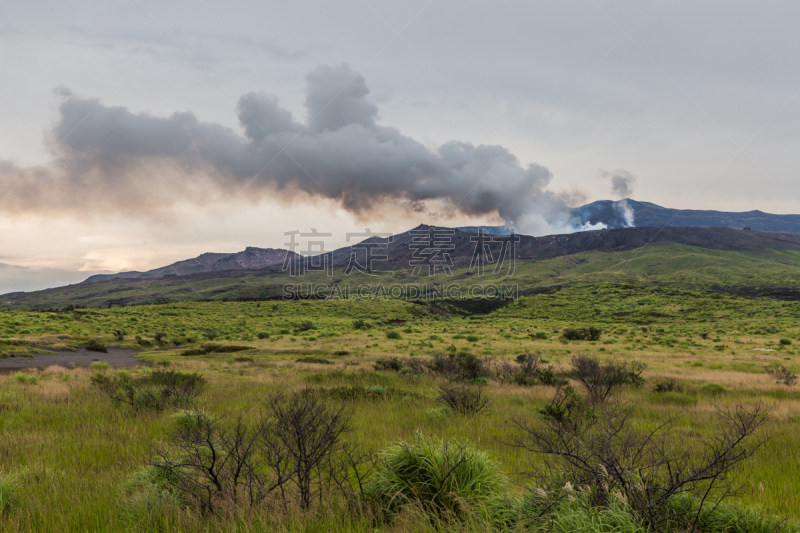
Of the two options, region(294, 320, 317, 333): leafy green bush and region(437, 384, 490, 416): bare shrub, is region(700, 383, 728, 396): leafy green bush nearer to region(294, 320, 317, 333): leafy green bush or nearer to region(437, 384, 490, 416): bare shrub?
region(437, 384, 490, 416): bare shrub

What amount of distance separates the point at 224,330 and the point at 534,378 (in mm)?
53614

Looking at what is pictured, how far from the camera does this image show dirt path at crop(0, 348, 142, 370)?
23722 millimetres

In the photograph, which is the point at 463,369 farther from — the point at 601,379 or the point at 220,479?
the point at 220,479

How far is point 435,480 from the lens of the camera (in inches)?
166

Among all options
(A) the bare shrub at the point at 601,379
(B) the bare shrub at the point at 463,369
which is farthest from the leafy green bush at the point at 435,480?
(B) the bare shrub at the point at 463,369

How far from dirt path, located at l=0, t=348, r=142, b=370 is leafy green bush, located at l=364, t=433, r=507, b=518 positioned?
25596 mm

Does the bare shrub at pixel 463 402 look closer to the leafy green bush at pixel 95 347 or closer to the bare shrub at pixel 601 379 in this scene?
the bare shrub at pixel 601 379

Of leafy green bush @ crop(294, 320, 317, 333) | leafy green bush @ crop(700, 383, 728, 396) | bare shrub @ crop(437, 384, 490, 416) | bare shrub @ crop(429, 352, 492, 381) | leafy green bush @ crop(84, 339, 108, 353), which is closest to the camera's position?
bare shrub @ crop(437, 384, 490, 416)

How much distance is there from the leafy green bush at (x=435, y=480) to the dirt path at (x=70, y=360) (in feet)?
84.0

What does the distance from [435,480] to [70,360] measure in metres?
33.5

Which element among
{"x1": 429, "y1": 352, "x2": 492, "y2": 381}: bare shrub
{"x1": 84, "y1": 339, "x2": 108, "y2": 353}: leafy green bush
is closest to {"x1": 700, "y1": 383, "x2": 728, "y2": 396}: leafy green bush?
{"x1": 429, "y1": 352, "x2": 492, "y2": 381}: bare shrub

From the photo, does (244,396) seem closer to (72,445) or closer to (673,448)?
(72,445)

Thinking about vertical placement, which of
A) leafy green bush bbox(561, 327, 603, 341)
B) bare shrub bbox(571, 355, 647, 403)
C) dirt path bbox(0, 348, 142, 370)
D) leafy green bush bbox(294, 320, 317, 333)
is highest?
bare shrub bbox(571, 355, 647, 403)

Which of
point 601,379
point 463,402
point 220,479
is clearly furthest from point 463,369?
point 220,479
